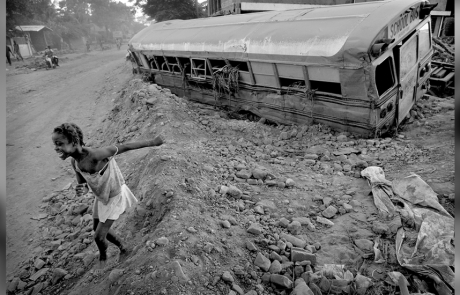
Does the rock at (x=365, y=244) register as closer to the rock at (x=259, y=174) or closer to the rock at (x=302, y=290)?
the rock at (x=302, y=290)

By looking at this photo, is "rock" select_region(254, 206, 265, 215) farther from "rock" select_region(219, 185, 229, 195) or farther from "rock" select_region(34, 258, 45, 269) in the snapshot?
"rock" select_region(34, 258, 45, 269)

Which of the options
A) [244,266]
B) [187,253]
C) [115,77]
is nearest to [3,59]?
[187,253]

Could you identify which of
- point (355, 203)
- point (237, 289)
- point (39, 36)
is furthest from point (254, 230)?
point (39, 36)

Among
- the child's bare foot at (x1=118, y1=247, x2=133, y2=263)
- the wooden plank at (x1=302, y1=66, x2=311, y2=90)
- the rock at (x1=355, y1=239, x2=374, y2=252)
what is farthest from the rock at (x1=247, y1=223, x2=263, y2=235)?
the wooden plank at (x1=302, y1=66, x2=311, y2=90)

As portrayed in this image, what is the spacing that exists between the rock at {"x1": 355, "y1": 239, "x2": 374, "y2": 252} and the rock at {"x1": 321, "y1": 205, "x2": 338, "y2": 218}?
1.60 feet

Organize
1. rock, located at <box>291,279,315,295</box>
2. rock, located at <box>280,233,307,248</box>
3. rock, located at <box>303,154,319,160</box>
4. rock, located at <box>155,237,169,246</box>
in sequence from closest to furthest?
rock, located at <box>291,279,315,295</box>, rock, located at <box>155,237,169,246</box>, rock, located at <box>280,233,307,248</box>, rock, located at <box>303,154,319,160</box>

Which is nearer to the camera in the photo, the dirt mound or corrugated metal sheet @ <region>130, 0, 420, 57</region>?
the dirt mound

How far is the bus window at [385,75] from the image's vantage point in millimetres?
5322

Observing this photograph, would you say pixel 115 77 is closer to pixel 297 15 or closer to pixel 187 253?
pixel 297 15

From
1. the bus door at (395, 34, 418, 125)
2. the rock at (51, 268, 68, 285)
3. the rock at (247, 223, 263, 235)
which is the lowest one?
the rock at (51, 268, 68, 285)

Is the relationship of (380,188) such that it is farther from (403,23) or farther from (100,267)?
Answer: (100,267)

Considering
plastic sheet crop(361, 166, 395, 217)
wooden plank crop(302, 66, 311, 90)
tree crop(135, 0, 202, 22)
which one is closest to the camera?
plastic sheet crop(361, 166, 395, 217)

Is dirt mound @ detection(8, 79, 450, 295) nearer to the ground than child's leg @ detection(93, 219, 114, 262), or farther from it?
nearer to the ground

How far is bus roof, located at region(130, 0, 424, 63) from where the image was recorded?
187 inches
